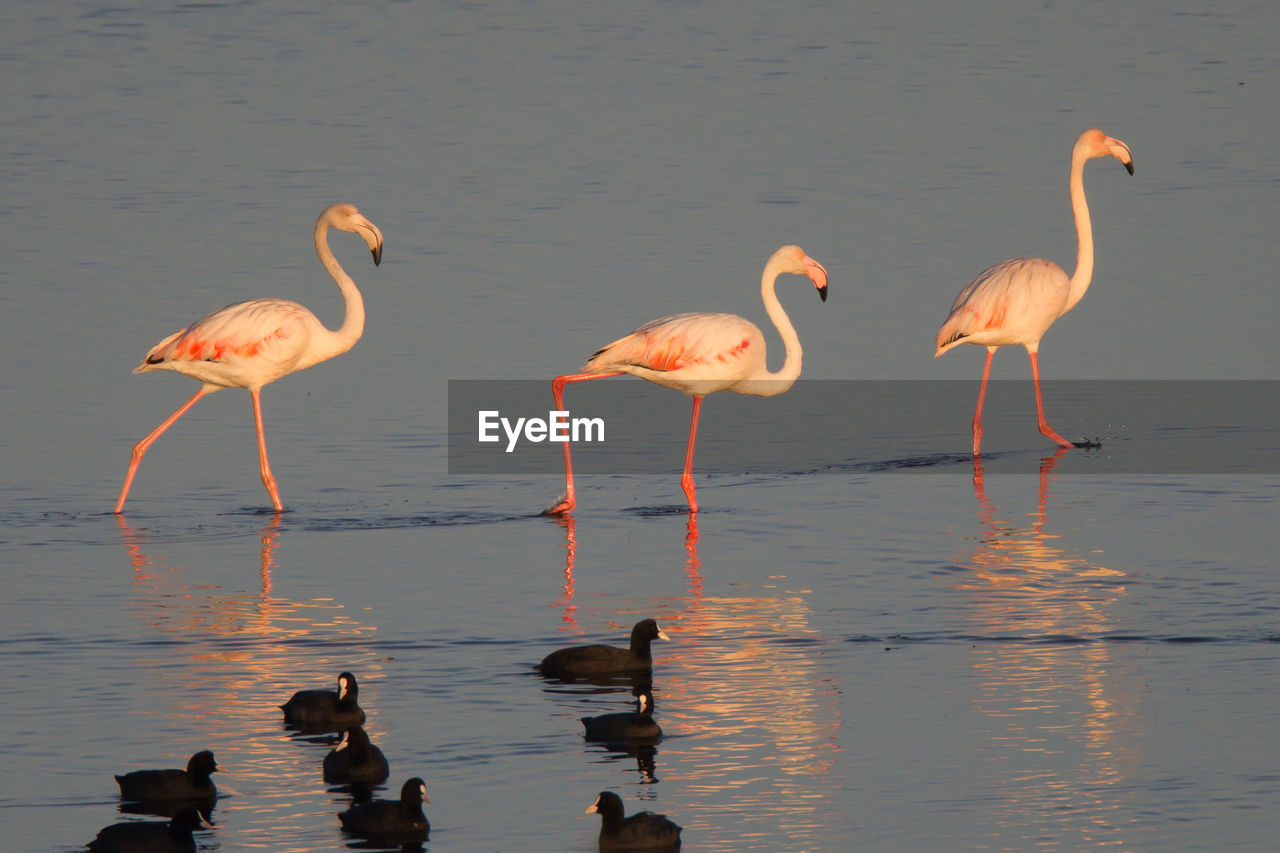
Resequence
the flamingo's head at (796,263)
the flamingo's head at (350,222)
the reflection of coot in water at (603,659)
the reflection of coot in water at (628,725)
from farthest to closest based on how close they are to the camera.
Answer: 1. the flamingo's head at (350,222)
2. the flamingo's head at (796,263)
3. the reflection of coot in water at (603,659)
4. the reflection of coot in water at (628,725)

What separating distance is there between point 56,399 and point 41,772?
29.3 ft

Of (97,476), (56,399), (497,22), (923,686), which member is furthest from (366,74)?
(923,686)

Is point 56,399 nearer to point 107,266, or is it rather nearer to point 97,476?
point 97,476

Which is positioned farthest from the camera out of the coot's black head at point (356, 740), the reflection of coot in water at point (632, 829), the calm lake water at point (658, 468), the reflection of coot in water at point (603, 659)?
the reflection of coot in water at point (603, 659)

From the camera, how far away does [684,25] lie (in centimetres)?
3678

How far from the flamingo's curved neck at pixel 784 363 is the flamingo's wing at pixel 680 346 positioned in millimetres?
339

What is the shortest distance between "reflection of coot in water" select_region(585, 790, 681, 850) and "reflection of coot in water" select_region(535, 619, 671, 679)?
2.09m

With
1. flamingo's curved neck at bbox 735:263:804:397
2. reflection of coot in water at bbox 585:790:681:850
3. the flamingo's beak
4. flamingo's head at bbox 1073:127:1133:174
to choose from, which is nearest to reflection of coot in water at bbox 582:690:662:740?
reflection of coot in water at bbox 585:790:681:850

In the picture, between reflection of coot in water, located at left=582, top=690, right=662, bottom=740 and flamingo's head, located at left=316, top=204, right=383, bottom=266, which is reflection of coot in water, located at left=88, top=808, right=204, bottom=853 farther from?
flamingo's head, located at left=316, top=204, right=383, bottom=266

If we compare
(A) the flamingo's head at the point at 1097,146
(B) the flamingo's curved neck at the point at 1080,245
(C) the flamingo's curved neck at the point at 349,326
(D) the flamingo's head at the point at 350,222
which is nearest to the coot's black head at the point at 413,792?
(C) the flamingo's curved neck at the point at 349,326

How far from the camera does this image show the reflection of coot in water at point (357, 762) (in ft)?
27.3

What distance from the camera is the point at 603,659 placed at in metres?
9.82

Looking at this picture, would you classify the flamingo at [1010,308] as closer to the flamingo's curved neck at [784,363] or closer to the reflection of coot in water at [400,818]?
the flamingo's curved neck at [784,363]

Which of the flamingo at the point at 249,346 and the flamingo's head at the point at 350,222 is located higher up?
the flamingo's head at the point at 350,222
